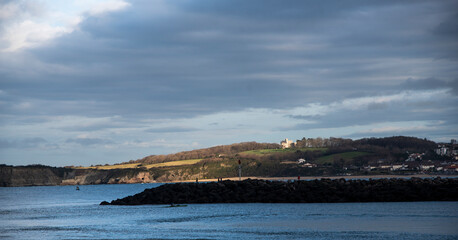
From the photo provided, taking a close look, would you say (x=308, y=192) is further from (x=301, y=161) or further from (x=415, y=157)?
(x=415, y=157)

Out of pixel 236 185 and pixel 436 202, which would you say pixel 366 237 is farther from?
pixel 236 185

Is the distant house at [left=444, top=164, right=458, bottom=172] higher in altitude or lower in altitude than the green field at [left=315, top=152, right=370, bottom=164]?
lower

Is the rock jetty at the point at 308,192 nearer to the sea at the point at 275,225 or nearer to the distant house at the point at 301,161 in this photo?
the sea at the point at 275,225

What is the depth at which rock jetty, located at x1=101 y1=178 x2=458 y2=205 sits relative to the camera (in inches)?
2025

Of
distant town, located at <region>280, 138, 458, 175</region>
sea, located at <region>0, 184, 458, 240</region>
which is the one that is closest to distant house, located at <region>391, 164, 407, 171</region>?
distant town, located at <region>280, 138, 458, 175</region>

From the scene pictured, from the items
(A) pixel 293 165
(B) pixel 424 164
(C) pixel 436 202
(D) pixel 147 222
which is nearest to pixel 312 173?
(A) pixel 293 165

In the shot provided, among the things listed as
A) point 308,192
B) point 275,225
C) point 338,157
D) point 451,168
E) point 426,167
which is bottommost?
point 275,225

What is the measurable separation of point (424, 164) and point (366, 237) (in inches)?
6524

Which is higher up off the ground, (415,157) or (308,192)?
(415,157)

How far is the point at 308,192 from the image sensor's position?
180ft

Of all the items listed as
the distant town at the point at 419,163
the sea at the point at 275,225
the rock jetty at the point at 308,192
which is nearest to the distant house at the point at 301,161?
the distant town at the point at 419,163

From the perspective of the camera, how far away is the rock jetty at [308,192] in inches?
2025

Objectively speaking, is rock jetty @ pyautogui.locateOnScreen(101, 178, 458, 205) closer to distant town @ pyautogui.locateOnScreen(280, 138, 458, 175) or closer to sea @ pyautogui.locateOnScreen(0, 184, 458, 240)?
sea @ pyautogui.locateOnScreen(0, 184, 458, 240)

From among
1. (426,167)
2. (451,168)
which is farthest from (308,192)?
(426,167)
